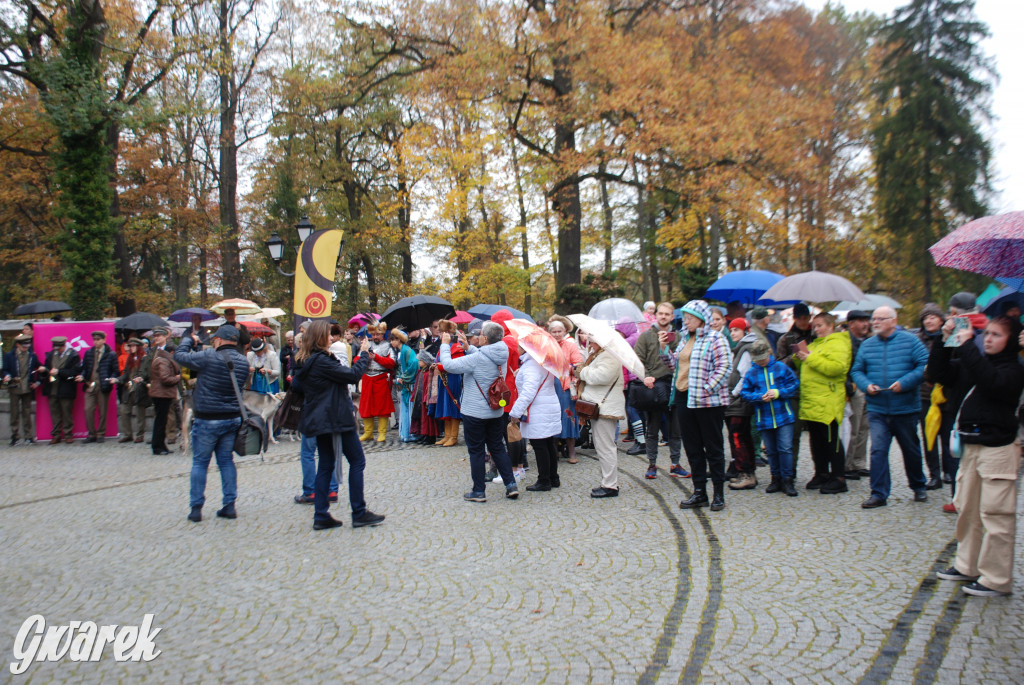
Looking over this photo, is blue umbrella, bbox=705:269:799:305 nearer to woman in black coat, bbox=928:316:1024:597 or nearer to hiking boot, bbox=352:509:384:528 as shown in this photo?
woman in black coat, bbox=928:316:1024:597

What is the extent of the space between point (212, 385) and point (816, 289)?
6.75m

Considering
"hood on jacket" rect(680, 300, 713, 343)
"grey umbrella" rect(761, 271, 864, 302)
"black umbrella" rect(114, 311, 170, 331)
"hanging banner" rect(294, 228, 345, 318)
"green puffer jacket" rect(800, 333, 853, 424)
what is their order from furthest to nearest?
"black umbrella" rect(114, 311, 170, 331) → "hanging banner" rect(294, 228, 345, 318) → "grey umbrella" rect(761, 271, 864, 302) → "green puffer jacket" rect(800, 333, 853, 424) → "hood on jacket" rect(680, 300, 713, 343)

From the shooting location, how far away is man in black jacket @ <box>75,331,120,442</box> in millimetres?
12383

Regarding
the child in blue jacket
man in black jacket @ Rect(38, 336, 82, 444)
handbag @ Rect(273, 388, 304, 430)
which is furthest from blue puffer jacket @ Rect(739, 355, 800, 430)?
man in black jacket @ Rect(38, 336, 82, 444)

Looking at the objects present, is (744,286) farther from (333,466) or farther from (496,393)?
(333,466)

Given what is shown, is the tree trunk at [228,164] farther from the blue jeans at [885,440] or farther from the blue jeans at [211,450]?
the blue jeans at [885,440]

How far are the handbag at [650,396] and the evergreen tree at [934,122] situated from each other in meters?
20.7

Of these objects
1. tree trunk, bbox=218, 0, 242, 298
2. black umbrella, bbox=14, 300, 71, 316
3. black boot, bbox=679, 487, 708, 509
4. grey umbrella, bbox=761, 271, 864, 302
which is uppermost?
tree trunk, bbox=218, 0, 242, 298

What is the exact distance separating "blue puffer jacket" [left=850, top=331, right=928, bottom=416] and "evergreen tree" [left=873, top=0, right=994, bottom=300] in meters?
21.2

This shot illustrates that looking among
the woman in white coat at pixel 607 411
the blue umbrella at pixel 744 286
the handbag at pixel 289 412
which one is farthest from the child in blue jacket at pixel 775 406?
the handbag at pixel 289 412

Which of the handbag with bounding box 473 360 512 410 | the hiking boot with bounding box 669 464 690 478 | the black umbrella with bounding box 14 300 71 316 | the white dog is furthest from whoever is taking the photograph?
the black umbrella with bounding box 14 300 71 316

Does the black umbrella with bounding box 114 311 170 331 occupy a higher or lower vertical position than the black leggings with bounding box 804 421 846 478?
higher

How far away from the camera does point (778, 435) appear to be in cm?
707

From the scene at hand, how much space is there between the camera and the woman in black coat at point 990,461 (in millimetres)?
4203
